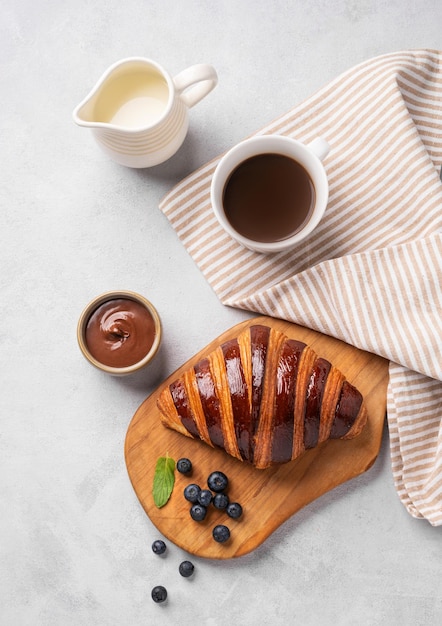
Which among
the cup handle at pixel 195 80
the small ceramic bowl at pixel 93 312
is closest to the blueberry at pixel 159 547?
the small ceramic bowl at pixel 93 312

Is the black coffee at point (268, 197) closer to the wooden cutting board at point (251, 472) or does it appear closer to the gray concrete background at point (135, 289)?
the gray concrete background at point (135, 289)

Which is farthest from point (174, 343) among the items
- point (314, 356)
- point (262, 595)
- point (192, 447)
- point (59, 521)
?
point (262, 595)

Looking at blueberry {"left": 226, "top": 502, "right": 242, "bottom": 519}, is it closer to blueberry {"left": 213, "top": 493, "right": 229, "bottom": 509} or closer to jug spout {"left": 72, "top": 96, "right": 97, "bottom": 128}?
blueberry {"left": 213, "top": 493, "right": 229, "bottom": 509}

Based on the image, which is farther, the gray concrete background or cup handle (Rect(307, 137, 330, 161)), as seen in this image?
the gray concrete background

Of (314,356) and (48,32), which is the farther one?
(48,32)

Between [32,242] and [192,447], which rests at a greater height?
[32,242]

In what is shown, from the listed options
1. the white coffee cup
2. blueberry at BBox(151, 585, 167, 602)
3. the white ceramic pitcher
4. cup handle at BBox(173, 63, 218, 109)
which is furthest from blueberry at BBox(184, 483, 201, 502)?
cup handle at BBox(173, 63, 218, 109)

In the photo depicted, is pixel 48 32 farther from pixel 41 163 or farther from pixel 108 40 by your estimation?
pixel 41 163
